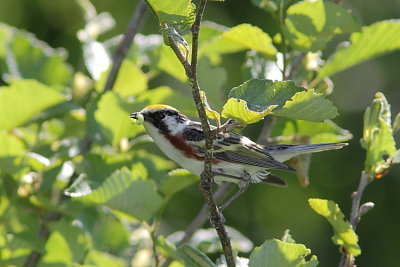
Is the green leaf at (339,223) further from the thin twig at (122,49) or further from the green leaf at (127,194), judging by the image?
the thin twig at (122,49)

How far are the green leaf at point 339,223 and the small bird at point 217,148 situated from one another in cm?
57

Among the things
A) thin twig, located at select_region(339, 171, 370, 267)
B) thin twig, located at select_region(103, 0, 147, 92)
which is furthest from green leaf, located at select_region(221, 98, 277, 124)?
thin twig, located at select_region(103, 0, 147, 92)

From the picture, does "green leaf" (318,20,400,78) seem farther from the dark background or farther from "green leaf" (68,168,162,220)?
the dark background

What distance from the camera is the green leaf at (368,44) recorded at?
10.4ft

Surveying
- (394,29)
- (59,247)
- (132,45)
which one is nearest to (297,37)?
(394,29)

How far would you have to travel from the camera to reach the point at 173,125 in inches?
130

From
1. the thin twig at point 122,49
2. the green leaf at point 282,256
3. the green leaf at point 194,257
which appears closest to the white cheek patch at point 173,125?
the thin twig at point 122,49

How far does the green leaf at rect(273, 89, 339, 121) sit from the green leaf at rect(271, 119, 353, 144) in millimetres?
1227

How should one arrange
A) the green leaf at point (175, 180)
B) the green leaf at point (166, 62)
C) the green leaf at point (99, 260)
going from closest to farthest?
the green leaf at point (175, 180)
the green leaf at point (99, 260)
the green leaf at point (166, 62)

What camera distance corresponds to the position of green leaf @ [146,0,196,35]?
2.01 m

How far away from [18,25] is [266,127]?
350 cm

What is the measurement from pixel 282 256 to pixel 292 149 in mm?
1125

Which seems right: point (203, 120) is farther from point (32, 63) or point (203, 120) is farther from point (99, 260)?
point (32, 63)

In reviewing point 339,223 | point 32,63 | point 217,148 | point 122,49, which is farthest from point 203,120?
point 32,63
